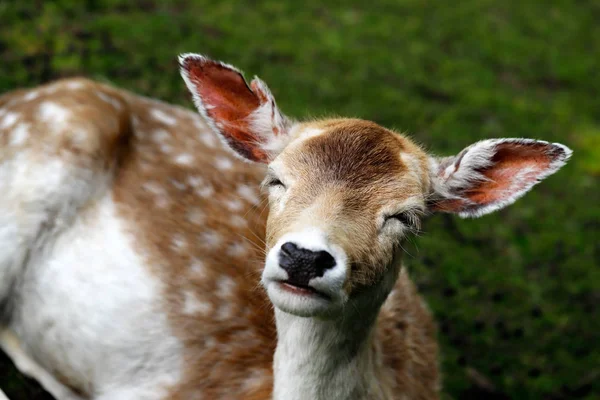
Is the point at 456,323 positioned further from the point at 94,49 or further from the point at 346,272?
the point at 94,49

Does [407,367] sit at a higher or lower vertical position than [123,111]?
lower

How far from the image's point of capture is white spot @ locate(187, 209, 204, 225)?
4.12 m

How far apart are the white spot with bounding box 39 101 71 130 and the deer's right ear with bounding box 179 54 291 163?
1.02 metres

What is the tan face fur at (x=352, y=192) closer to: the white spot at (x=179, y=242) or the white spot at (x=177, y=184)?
the white spot at (x=179, y=242)

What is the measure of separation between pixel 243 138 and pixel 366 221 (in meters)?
0.84

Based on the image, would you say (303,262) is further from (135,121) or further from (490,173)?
(135,121)

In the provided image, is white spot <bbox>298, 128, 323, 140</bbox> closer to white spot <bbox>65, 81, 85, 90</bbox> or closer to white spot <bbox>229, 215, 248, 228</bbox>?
white spot <bbox>229, 215, 248, 228</bbox>

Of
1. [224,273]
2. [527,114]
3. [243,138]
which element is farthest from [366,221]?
[527,114]

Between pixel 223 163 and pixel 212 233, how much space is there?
0.51m

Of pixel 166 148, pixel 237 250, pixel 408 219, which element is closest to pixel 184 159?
pixel 166 148

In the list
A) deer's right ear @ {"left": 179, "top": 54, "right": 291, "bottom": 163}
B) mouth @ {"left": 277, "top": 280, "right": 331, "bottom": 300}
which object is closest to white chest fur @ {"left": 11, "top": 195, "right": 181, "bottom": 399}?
deer's right ear @ {"left": 179, "top": 54, "right": 291, "bottom": 163}

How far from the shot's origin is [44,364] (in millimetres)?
4152

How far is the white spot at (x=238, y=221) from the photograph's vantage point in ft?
13.7

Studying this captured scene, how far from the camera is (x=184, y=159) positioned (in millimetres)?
4359
